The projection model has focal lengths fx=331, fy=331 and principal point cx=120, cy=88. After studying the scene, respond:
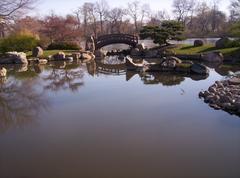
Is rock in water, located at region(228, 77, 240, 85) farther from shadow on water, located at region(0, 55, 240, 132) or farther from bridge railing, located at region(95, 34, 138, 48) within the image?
bridge railing, located at region(95, 34, 138, 48)

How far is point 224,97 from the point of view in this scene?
9805 millimetres

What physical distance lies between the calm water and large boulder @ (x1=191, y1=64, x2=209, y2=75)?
4.06m

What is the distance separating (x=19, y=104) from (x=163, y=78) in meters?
7.63

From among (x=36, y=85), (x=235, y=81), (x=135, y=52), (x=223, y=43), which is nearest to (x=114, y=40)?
(x=135, y=52)

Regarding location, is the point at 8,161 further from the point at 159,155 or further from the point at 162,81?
the point at 162,81

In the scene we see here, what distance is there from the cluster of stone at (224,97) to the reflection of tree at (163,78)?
10.4ft

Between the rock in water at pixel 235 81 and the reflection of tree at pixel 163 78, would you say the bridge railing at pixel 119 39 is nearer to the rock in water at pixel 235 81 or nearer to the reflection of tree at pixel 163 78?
the reflection of tree at pixel 163 78

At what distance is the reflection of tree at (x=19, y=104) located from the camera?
9.27 meters

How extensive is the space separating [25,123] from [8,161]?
8.81 feet

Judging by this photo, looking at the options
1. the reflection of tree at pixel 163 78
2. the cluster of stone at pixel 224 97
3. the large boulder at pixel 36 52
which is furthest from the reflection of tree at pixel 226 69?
the large boulder at pixel 36 52

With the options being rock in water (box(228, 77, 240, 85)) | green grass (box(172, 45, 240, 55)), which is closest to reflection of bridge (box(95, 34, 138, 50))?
green grass (box(172, 45, 240, 55))

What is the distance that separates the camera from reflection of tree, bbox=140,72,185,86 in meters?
15.1

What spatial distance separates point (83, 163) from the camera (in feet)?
19.8

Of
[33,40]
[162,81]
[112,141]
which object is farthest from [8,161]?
[33,40]
